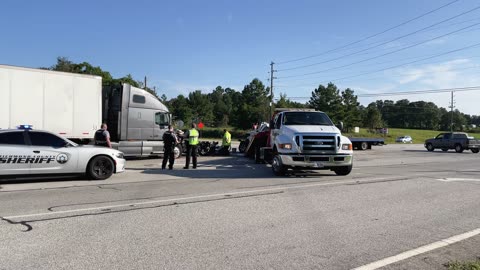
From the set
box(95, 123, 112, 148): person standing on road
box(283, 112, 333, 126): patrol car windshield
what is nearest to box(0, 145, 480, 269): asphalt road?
box(283, 112, 333, 126): patrol car windshield

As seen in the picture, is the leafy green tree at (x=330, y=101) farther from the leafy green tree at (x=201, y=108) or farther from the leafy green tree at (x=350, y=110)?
the leafy green tree at (x=201, y=108)

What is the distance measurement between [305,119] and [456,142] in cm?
2737

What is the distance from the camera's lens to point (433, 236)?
586 centimetres

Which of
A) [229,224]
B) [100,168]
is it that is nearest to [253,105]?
[100,168]

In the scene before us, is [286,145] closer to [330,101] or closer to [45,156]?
[45,156]

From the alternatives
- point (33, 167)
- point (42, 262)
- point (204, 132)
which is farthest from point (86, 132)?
point (204, 132)

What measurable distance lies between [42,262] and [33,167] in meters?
6.99

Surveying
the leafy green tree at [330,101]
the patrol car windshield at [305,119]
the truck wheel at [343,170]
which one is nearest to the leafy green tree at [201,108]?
the leafy green tree at [330,101]

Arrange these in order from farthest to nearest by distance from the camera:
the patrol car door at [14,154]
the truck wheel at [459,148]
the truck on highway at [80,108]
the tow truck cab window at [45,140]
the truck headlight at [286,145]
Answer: the truck wheel at [459,148]
the truck on highway at [80,108]
the truck headlight at [286,145]
the tow truck cab window at [45,140]
the patrol car door at [14,154]

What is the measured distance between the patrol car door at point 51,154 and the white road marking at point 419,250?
9.03m

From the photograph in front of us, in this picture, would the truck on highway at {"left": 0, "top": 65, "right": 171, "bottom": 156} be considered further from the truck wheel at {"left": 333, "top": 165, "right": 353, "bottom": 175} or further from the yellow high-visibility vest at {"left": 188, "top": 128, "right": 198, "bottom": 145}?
the truck wheel at {"left": 333, "top": 165, "right": 353, "bottom": 175}

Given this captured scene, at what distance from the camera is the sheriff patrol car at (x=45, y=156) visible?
→ 34.4ft

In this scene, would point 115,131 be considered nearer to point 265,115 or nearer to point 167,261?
point 167,261

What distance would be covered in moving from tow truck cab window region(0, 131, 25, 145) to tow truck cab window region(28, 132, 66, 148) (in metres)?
0.23
